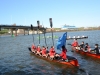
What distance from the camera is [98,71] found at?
2297 centimetres

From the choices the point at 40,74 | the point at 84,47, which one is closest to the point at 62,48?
the point at 40,74

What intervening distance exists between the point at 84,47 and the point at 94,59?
6.64 m

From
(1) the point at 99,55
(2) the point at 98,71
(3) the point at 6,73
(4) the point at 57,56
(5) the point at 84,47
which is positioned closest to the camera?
(2) the point at 98,71

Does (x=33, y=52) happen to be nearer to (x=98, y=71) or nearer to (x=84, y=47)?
(x=84, y=47)

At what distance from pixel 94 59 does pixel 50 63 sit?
7.52m

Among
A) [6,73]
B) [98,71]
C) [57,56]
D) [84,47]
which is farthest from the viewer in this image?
[84,47]

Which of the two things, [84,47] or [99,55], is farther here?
[84,47]

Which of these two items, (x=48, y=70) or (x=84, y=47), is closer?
(x=48, y=70)

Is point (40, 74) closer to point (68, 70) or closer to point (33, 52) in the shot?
point (68, 70)

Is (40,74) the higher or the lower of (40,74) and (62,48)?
the lower

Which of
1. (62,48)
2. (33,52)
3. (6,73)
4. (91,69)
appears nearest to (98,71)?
(91,69)

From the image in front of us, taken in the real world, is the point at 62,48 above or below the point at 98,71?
above

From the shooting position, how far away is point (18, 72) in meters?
25.0

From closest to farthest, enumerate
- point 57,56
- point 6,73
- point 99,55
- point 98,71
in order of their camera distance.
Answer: point 98,71 < point 6,73 < point 57,56 < point 99,55
